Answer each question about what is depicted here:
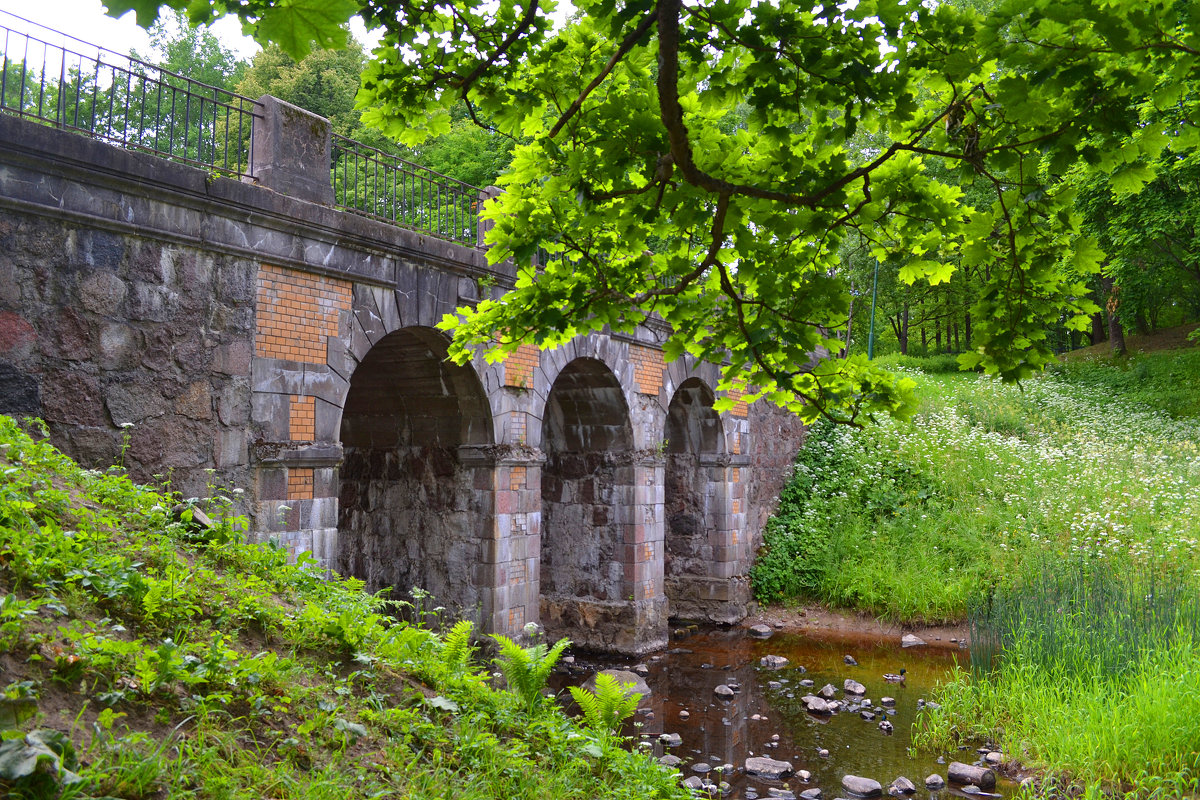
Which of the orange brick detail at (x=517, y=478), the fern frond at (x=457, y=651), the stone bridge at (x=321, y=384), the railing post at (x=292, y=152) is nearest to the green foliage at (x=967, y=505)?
the stone bridge at (x=321, y=384)

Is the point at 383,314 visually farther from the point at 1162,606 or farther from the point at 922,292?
the point at 922,292

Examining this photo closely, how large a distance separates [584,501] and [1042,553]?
5.73 m

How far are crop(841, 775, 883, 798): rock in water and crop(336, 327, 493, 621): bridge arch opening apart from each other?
369cm

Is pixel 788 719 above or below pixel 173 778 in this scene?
below

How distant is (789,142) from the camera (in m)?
3.46

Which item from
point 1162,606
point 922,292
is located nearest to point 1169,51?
point 1162,606

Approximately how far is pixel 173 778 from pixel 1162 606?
732cm

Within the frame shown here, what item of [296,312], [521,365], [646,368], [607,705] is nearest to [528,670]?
[607,705]

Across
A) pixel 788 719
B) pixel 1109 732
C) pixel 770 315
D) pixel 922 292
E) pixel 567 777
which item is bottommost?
pixel 788 719

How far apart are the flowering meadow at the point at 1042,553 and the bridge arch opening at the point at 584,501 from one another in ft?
12.2

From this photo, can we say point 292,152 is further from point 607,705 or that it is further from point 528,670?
point 607,705

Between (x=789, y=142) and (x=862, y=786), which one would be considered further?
(x=862, y=786)

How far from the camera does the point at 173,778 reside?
2473 mm

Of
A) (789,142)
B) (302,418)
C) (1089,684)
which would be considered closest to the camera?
(789,142)
